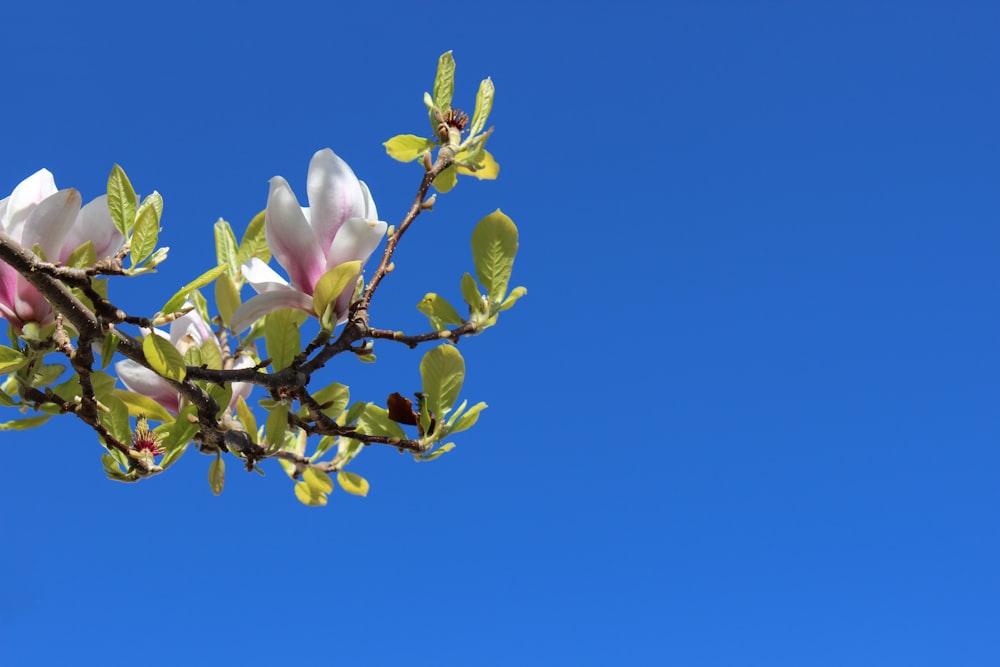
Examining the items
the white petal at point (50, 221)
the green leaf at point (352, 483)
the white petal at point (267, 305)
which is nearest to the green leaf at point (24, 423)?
the white petal at point (50, 221)

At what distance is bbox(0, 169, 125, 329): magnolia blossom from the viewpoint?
101 cm

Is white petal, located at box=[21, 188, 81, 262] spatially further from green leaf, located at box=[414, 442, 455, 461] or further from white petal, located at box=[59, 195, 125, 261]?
green leaf, located at box=[414, 442, 455, 461]

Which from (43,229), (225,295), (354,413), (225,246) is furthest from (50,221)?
(354,413)

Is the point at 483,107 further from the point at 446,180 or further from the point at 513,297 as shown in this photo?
the point at 513,297

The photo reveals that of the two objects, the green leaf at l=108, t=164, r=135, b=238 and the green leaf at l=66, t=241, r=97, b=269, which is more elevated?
the green leaf at l=108, t=164, r=135, b=238

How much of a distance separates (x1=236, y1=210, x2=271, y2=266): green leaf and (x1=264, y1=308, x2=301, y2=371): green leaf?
35 centimetres

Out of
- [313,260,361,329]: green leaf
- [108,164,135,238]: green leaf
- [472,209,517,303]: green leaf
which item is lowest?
[313,260,361,329]: green leaf

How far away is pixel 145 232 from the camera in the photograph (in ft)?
3.24

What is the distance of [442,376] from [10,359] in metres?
0.53

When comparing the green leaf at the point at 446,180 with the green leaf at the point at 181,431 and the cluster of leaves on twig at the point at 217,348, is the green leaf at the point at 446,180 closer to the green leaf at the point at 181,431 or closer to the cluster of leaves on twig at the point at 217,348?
the cluster of leaves on twig at the point at 217,348

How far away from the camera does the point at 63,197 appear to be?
3.29ft

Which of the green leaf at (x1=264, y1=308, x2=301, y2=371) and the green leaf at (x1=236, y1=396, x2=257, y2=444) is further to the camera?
the green leaf at (x1=236, y1=396, x2=257, y2=444)

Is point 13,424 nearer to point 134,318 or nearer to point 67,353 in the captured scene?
point 67,353

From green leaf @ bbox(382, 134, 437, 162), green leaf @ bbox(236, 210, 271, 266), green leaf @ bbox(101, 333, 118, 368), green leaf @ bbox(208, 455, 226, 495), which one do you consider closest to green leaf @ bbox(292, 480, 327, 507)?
green leaf @ bbox(208, 455, 226, 495)
